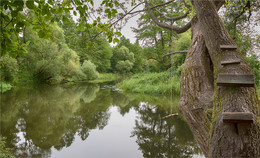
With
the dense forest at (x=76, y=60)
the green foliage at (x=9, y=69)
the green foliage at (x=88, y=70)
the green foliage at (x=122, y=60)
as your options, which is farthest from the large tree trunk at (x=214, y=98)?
the green foliage at (x=122, y=60)

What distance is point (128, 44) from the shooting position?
149 feet

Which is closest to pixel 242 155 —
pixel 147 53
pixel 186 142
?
pixel 186 142

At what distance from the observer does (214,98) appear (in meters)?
1.54

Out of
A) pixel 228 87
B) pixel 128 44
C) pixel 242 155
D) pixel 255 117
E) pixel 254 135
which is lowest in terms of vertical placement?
pixel 242 155

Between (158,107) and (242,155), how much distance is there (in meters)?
7.08

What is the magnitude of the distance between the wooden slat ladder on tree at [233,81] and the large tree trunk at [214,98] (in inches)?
1.8

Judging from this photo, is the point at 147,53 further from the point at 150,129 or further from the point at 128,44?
the point at 128,44

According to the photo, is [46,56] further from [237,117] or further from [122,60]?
[122,60]

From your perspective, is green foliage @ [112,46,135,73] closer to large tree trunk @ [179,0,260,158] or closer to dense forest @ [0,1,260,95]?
dense forest @ [0,1,260,95]

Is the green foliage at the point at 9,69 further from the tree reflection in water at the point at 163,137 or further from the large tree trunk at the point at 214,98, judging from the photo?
the large tree trunk at the point at 214,98

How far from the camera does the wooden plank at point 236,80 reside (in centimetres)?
135

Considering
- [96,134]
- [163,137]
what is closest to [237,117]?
[163,137]

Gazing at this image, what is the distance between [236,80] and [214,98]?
10.1 inches

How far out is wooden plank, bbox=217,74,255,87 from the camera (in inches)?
53.1
